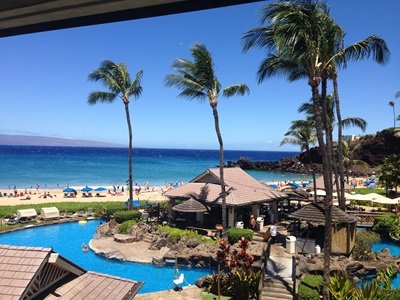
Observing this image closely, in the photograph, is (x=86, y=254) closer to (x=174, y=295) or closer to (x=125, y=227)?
(x=125, y=227)

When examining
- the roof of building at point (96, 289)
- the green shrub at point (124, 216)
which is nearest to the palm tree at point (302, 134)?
the green shrub at point (124, 216)

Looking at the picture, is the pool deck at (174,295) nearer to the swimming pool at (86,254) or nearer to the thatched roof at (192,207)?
the swimming pool at (86,254)

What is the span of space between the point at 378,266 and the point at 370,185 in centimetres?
4332

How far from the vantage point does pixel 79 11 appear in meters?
2.56

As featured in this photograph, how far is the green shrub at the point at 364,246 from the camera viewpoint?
1866 centimetres

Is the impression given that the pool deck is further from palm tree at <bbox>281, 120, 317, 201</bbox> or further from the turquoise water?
palm tree at <bbox>281, 120, 317, 201</bbox>

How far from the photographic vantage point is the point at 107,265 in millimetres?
19344

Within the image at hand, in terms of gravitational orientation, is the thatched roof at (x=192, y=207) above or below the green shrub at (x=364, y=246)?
above

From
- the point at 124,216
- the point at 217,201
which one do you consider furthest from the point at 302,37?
the point at 124,216

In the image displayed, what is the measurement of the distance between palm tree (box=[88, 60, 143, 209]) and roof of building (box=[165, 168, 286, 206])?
22.3 ft

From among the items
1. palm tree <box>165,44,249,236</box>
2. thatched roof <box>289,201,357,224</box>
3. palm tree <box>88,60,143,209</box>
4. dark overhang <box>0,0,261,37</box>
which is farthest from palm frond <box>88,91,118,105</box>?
dark overhang <box>0,0,261,37</box>

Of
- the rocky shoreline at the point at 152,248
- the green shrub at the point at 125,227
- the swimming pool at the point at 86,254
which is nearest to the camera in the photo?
the swimming pool at the point at 86,254

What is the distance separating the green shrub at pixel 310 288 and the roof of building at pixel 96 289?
658cm

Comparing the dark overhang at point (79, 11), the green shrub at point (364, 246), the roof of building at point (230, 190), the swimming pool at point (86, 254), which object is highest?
the dark overhang at point (79, 11)
